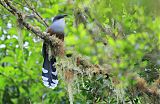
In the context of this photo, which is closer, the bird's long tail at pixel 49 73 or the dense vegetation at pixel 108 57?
the dense vegetation at pixel 108 57

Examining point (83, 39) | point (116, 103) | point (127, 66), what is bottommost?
point (116, 103)

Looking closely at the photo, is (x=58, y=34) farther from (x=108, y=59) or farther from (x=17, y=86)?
(x=17, y=86)

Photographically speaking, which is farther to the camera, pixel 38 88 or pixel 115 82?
pixel 38 88

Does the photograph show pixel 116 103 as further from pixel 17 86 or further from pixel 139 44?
pixel 17 86

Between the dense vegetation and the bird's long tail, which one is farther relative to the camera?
the bird's long tail

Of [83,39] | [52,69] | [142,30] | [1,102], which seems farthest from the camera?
[1,102]

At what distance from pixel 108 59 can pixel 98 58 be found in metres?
0.12

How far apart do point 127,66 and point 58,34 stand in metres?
0.72

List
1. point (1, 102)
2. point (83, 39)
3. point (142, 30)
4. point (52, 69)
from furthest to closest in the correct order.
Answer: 1. point (1, 102)
2. point (52, 69)
3. point (83, 39)
4. point (142, 30)

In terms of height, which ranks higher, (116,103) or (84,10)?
(84,10)

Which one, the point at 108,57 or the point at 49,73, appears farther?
the point at 49,73

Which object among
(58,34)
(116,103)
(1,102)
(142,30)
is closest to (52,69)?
(58,34)

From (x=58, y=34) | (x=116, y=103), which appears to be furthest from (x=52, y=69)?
(x=116, y=103)

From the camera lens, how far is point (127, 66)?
103 inches
